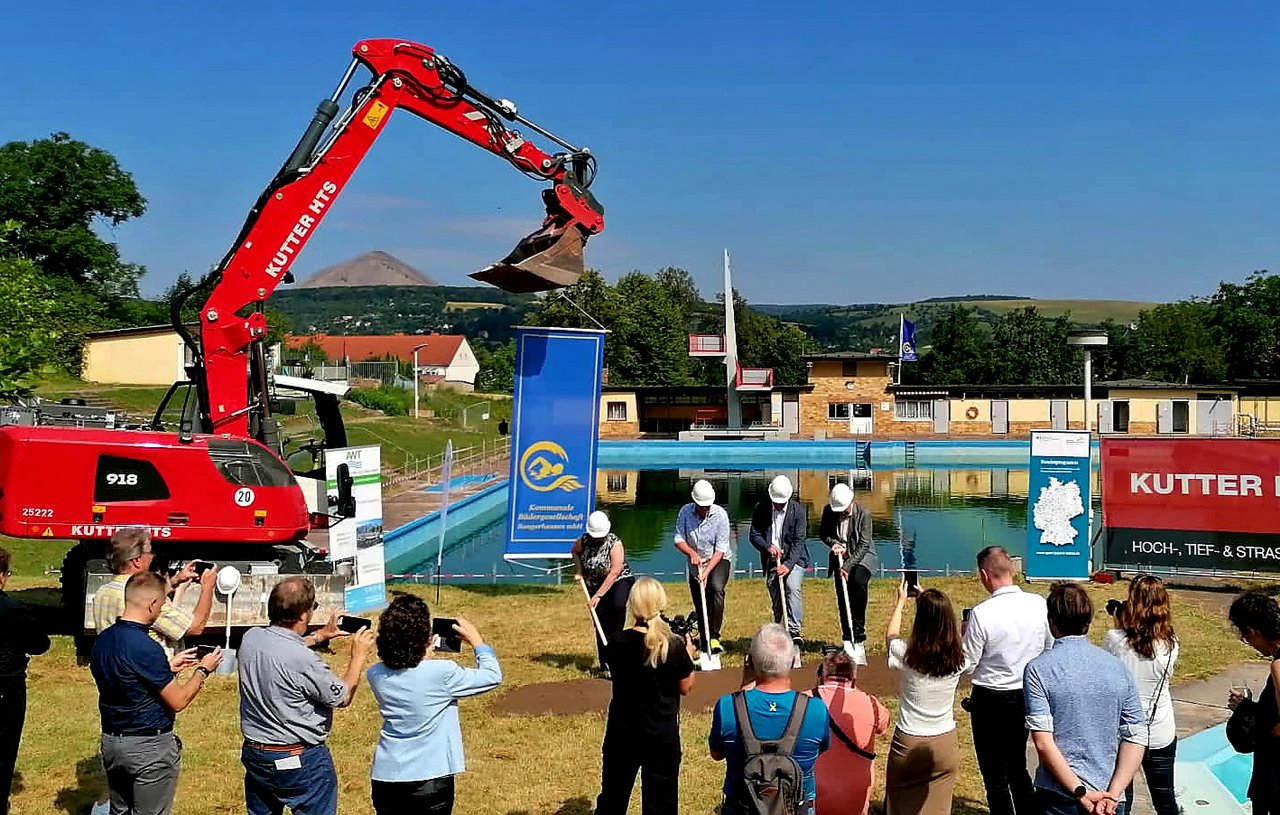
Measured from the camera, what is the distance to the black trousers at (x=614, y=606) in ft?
26.2

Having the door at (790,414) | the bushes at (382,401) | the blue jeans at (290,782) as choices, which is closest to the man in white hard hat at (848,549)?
the blue jeans at (290,782)

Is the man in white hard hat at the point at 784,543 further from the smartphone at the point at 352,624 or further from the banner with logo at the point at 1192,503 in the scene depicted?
the banner with logo at the point at 1192,503

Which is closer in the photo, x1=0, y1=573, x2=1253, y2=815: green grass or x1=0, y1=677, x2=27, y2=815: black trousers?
x1=0, y1=677, x2=27, y2=815: black trousers

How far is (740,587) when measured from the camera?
14320 millimetres

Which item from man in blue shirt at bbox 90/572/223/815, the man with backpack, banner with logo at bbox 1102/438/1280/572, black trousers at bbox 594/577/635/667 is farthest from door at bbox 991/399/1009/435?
man in blue shirt at bbox 90/572/223/815

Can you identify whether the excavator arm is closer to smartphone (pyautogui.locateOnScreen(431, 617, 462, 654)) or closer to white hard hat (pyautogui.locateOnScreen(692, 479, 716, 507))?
white hard hat (pyautogui.locateOnScreen(692, 479, 716, 507))

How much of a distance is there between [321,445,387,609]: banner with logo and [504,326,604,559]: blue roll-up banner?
64.9 inches

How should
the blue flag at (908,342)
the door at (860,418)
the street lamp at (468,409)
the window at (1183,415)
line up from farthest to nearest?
the blue flag at (908,342) < the door at (860,418) < the window at (1183,415) < the street lamp at (468,409)

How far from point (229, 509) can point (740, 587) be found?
6849 mm

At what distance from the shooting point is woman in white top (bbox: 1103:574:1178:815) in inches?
204

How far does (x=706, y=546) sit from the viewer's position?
32.9 feet

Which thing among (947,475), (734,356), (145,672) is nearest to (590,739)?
(145,672)

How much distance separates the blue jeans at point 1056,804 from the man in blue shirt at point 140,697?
3673 mm

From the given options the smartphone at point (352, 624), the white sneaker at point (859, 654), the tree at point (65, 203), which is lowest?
the white sneaker at point (859, 654)
